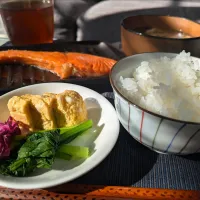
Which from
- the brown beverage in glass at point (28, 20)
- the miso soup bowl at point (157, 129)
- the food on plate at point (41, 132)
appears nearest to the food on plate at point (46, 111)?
A: the food on plate at point (41, 132)

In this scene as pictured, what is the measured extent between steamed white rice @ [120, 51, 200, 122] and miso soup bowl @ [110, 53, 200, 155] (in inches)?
1.5

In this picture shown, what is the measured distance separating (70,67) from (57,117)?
0.33m

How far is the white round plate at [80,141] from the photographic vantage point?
586mm

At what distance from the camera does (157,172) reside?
2.17 ft

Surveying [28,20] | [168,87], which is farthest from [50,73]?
[168,87]

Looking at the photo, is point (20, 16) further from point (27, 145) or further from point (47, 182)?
point (47, 182)

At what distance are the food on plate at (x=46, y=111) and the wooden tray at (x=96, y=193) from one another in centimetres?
18

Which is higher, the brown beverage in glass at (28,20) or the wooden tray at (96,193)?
the brown beverage in glass at (28,20)

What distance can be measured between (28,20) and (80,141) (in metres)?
0.70

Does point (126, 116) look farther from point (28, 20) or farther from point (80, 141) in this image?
point (28, 20)

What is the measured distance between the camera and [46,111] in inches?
28.6

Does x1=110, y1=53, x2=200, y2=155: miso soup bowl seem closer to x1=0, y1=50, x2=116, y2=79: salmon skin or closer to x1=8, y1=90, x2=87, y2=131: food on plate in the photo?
x1=8, y1=90, x2=87, y2=131: food on plate

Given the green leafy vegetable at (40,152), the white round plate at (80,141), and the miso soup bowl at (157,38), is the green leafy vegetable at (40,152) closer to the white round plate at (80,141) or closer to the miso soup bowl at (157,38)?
the white round plate at (80,141)

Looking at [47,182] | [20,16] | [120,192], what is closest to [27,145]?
[47,182]
